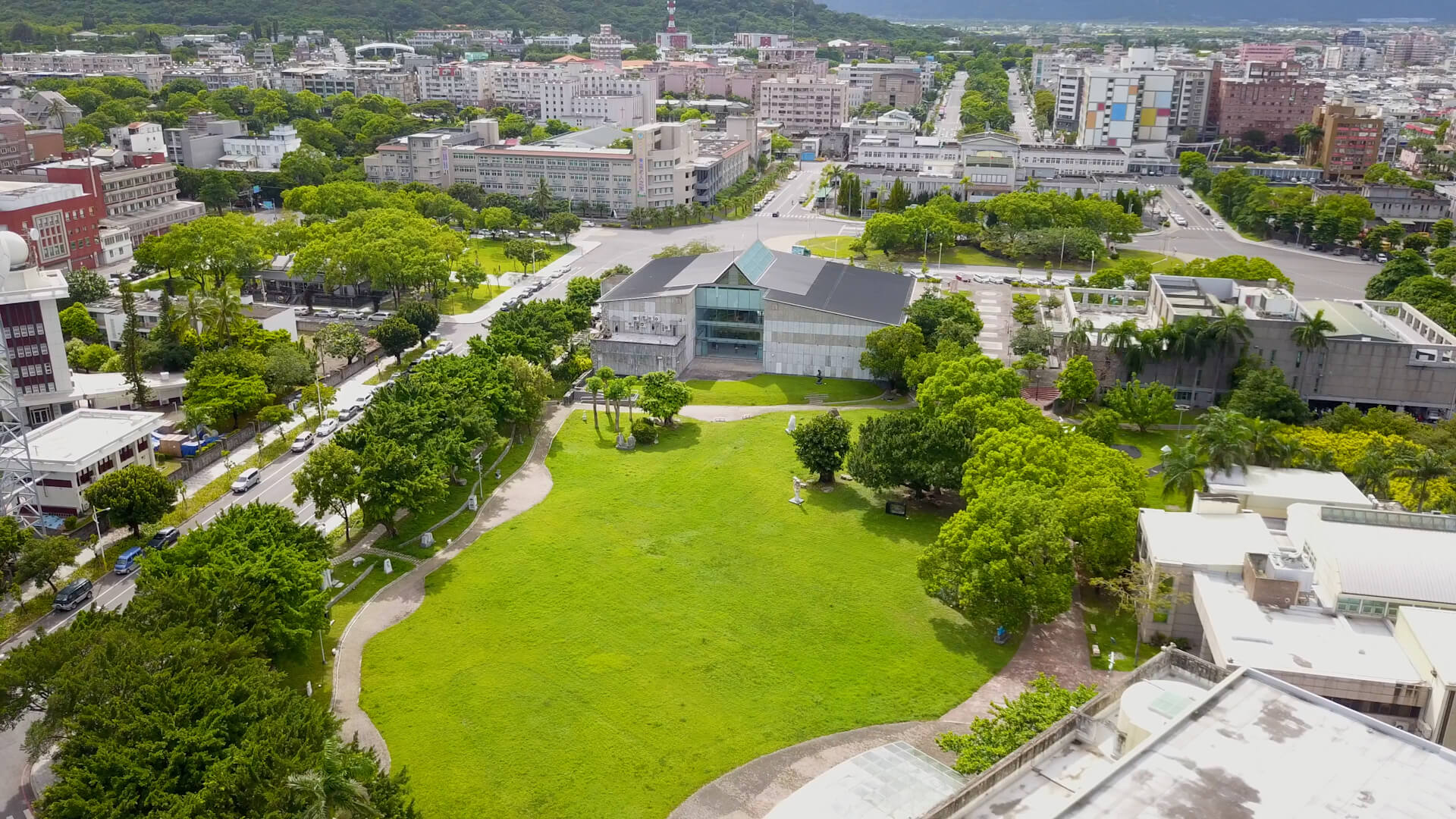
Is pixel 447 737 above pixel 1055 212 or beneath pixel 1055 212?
beneath

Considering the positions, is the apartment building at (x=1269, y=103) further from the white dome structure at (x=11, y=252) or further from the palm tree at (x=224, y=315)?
the white dome structure at (x=11, y=252)

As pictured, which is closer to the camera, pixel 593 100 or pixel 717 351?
pixel 717 351

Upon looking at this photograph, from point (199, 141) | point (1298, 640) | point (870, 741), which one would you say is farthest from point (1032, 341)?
point (199, 141)

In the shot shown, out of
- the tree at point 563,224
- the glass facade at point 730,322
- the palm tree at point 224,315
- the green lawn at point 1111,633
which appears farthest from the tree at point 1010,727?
the tree at point 563,224

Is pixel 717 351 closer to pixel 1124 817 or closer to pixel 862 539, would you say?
pixel 862 539

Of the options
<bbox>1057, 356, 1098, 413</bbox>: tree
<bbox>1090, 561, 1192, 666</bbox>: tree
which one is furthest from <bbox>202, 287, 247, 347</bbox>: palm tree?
<bbox>1090, 561, 1192, 666</bbox>: tree

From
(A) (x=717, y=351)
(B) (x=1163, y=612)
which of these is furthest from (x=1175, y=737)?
(A) (x=717, y=351)

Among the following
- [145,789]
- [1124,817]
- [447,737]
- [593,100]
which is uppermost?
[593,100]
